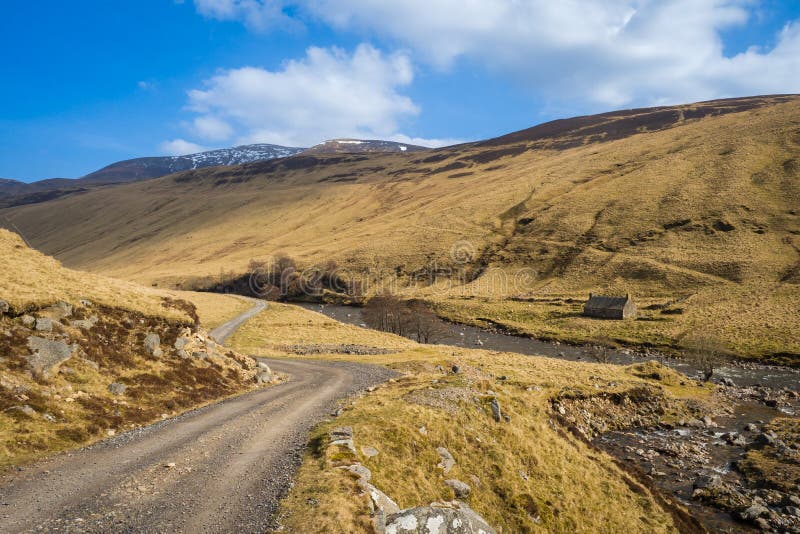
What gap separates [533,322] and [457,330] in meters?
14.5

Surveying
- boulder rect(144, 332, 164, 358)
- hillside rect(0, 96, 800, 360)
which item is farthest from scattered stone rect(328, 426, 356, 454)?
hillside rect(0, 96, 800, 360)

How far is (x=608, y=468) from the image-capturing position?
20391 mm

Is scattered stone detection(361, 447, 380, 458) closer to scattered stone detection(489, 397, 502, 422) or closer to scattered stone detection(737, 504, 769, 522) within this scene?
scattered stone detection(489, 397, 502, 422)

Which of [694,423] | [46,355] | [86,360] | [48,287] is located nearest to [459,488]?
[86,360]

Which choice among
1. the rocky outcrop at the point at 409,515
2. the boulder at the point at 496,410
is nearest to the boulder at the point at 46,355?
the rocky outcrop at the point at 409,515

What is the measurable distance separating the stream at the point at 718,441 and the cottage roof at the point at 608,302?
21.5 m

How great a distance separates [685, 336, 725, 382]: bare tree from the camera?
156ft

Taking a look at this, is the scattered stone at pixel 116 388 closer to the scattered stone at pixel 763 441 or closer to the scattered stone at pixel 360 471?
the scattered stone at pixel 360 471

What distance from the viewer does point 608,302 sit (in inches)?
3014

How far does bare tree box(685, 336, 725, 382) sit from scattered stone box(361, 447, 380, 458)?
47.0 metres

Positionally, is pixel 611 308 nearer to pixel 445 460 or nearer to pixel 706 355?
pixel 706 355

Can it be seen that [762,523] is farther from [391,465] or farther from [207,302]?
[207,302]

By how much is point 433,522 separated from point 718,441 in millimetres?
27755

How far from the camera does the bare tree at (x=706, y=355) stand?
47.6m
